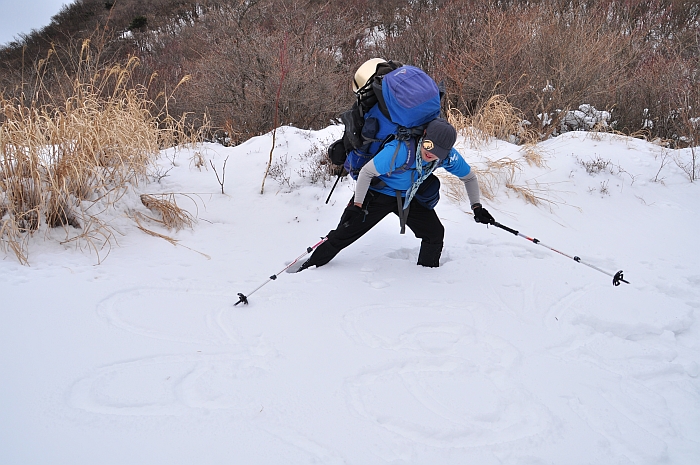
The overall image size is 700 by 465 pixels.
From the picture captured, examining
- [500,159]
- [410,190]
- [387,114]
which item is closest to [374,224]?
[410,190]

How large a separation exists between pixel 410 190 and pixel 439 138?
0.52 meters

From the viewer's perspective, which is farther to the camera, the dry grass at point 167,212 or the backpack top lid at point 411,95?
the dry grass at point 167,212

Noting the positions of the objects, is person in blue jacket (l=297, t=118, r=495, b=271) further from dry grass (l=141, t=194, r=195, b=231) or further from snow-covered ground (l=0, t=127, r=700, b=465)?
dry grass (l=141, t=194, r=195, b=231)

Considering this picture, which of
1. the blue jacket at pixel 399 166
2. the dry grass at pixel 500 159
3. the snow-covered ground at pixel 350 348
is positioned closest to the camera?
the snow-covered ground at pixel 350 348

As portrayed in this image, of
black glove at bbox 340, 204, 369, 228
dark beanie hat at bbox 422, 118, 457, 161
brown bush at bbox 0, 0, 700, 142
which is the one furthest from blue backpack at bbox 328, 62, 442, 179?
brown bush at bbox 0, 0, 700, 142

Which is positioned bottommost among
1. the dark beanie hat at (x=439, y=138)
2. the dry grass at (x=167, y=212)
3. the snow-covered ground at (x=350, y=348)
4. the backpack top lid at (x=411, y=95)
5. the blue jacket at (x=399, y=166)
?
the snow-covered ground at (x=350, y=348)

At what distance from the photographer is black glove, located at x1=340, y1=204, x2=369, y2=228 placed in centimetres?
306

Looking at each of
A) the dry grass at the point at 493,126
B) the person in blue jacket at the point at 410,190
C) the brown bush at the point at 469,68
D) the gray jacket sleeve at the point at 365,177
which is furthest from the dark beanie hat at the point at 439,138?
the brown bush at the point at 469,68

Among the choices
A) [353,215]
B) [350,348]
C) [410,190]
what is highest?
[410,190]

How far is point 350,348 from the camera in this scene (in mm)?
2412

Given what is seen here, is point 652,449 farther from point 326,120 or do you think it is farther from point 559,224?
point 326,120

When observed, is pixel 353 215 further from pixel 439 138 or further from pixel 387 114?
pixel 439 138

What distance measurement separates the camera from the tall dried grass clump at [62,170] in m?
3.18

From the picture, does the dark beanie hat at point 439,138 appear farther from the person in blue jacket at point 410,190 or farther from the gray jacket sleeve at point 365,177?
the gray jacket sleeve at point 365,177
